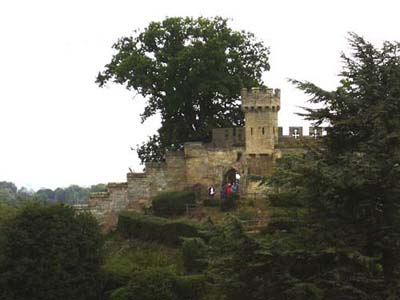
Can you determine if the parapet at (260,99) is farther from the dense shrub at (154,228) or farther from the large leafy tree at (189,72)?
the dense shrub at (154,228)

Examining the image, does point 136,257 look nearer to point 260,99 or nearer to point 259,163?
point 259,163

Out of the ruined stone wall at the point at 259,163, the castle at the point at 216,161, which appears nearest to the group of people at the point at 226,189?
the castle at the point at 216,161

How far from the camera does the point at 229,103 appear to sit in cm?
4291

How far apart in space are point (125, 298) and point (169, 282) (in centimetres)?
171

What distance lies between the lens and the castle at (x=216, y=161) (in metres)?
40.1

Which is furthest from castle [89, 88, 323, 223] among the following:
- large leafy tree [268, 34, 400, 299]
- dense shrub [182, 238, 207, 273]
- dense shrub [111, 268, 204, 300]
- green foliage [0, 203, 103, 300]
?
large leafy tree [268, 34, 400, 299]

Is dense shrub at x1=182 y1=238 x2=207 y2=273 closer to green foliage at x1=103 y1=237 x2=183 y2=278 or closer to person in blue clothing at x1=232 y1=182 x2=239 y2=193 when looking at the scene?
green foliage at x1=103 y1=237 x2=183 y2=278

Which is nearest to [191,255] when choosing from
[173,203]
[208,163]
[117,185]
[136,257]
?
[136,257]

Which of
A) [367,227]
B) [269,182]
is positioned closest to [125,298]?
[269,182]

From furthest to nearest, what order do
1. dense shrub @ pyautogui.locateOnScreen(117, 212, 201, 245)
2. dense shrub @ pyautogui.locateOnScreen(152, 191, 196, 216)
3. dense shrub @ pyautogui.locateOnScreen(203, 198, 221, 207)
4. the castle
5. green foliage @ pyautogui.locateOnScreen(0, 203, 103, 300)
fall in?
the castle
dense shrub @ pyautogui.locateOnScreen(203, 198, 221, 207)
dense shrub @ pyautogui.locateOnScreen(152, 191, 196, 216)
dense shrub @ pyautogui.locateOnScreen(117, 212, 201, 245)
green foliage @ pyautogui.locateOnScreen(0, 203, 103, 300)

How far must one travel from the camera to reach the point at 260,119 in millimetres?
40188

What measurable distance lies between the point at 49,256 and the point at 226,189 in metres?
12.9

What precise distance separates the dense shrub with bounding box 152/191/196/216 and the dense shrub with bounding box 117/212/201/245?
1.10 m

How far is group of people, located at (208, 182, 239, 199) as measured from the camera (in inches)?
1528
